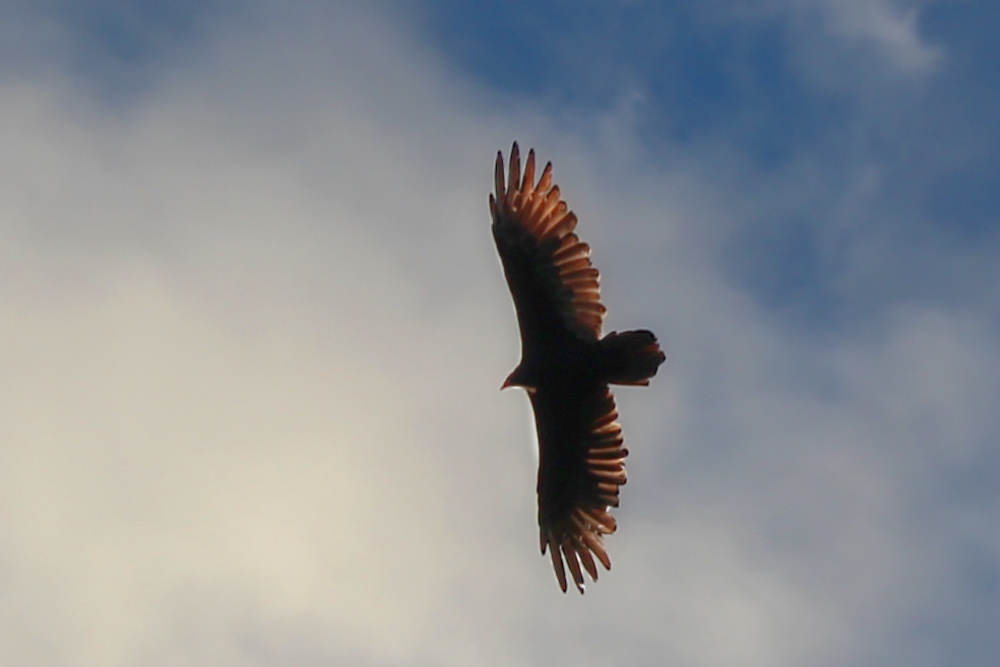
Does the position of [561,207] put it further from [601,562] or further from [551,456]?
[601,562]

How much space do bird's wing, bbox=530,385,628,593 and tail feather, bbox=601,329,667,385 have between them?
0.93 m

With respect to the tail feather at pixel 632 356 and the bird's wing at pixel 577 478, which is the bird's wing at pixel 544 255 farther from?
the bird's wing at pixel 577 478

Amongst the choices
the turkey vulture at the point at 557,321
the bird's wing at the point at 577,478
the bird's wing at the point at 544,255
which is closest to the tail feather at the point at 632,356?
the turkey vulture at the point at 557,321

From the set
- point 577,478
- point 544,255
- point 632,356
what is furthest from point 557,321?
point 577,478

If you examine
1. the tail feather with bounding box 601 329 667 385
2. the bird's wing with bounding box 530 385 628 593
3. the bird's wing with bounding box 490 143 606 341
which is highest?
the bird's wing with bounding box 490 143 606 341

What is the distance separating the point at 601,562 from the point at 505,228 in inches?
168

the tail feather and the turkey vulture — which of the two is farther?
the turkey vulture

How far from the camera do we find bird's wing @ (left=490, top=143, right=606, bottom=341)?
15742 millimetres

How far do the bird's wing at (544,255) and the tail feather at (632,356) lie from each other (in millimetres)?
566

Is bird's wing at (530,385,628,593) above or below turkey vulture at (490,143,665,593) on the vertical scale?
below

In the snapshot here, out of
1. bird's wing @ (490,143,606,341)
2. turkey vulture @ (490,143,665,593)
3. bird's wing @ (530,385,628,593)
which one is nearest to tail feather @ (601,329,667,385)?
turkey vulture @ (490,143,665,593)

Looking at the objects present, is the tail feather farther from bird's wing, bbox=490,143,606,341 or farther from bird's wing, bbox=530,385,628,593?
bird's wing, bbox=530,385,628,593

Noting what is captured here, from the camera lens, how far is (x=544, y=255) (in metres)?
15.8

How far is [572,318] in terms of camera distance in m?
15.8
